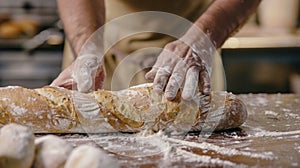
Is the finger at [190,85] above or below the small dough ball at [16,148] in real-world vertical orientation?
above

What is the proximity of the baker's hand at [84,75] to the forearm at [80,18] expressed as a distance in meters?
0.17

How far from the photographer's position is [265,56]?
3.34m

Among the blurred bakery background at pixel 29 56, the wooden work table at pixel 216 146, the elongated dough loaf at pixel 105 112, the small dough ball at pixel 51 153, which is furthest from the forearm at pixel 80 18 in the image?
the blurred bakery background at pixel 29 56

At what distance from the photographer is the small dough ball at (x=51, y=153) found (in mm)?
1020

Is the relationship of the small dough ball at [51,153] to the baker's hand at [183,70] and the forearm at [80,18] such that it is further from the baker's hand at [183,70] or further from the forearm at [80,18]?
the forearm at [80,18]

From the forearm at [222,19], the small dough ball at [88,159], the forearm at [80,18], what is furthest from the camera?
the forearm at [80,18]

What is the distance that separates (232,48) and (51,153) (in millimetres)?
2367

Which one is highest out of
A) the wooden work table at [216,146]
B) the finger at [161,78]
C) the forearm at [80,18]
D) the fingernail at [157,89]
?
the forearm at [80,18]

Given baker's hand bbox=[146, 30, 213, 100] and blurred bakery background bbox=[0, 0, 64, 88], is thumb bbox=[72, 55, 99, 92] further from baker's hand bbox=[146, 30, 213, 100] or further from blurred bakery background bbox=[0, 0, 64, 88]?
blurred bakery background bbox=[0, 0, 64, 88]

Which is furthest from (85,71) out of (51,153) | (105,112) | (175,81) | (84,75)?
(51,153)

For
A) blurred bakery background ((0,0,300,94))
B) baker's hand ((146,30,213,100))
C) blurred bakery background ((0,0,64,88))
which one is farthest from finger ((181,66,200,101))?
blurred bakery background ((0,0,64,88))

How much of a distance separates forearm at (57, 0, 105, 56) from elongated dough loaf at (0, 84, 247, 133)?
0.36 metres

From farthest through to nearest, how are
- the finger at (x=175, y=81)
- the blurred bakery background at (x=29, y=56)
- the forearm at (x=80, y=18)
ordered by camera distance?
1. the blurred bakery background at (x=29, y=56)
2. the forearm at (x=80, y=18)
3. the finger at (x=175, y=81)

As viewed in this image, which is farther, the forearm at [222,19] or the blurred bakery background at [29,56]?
the blurred bakery background at [29,56]
